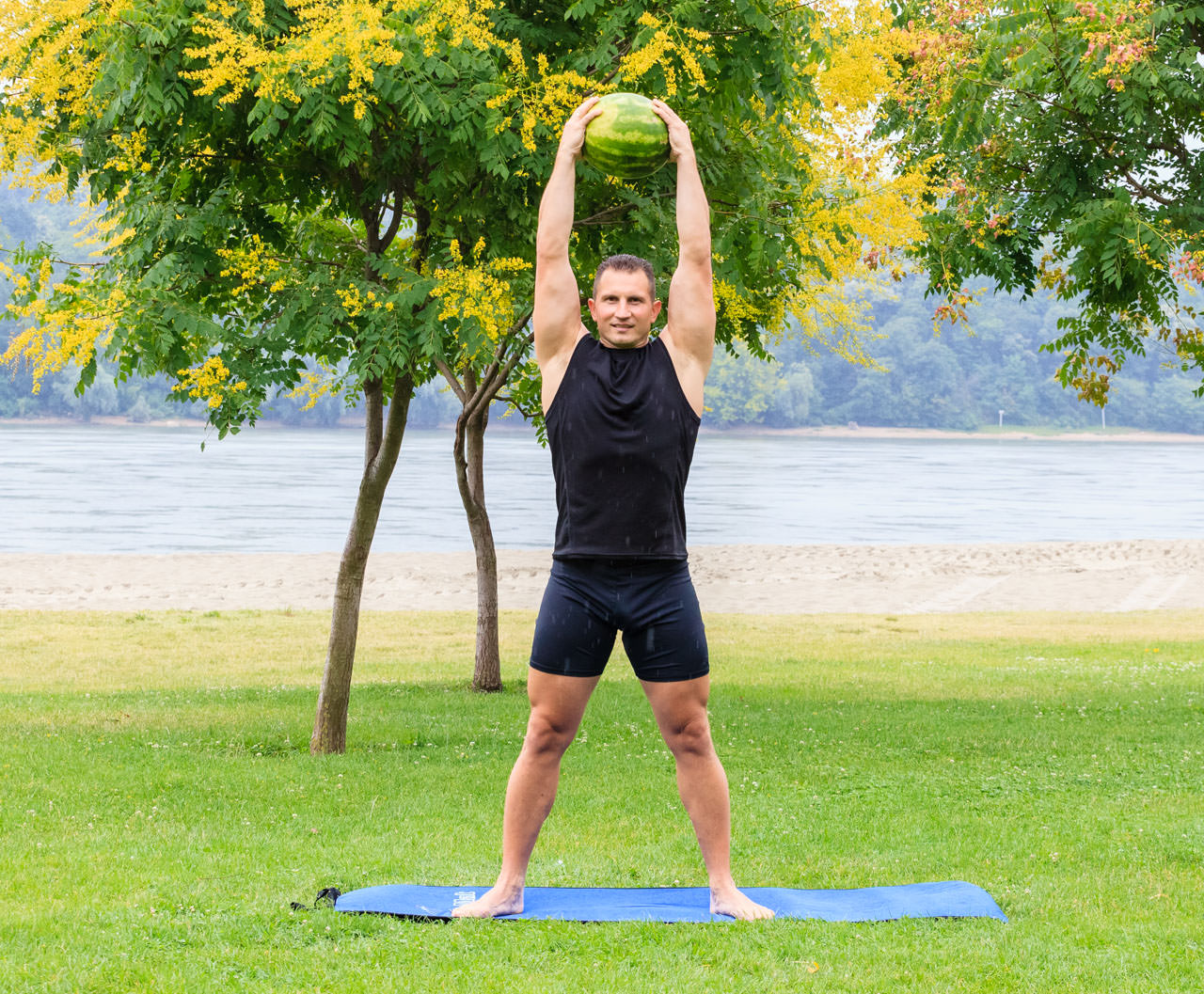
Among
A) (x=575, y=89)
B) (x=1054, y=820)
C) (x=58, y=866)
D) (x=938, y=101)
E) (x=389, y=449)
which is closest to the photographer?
(x=58, y=866)

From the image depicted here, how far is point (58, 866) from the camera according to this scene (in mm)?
5832

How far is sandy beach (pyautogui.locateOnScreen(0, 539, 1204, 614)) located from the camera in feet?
75.4

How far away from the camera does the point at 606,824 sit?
6.88m

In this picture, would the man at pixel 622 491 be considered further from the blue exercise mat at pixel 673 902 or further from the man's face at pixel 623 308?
the blue exercise mat at pixel 673 902

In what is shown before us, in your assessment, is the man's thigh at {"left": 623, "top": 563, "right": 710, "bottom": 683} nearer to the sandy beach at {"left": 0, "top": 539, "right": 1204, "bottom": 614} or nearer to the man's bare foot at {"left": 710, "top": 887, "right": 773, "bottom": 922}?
the man's bare foot at {"left": 710, "top": 887, "right": 773, "bottom": 922}

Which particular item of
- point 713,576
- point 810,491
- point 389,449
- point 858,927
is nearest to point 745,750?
point 389,449

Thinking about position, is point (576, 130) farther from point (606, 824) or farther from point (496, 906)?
point (606, 824)

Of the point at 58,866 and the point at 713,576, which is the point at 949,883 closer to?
the point at 58,866

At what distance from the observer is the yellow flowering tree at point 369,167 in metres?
7.07

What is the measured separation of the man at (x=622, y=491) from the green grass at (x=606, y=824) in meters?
0.67

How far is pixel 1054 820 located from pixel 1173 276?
14.2 ft

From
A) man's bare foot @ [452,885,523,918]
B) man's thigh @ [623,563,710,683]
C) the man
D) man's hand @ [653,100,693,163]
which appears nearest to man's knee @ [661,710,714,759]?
the man

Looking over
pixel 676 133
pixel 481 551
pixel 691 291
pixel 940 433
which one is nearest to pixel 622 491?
pixel 691 291

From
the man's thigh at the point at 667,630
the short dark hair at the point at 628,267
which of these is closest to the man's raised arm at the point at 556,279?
the short dark hair at the point at 628,267
